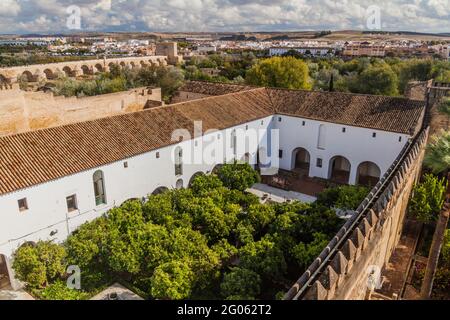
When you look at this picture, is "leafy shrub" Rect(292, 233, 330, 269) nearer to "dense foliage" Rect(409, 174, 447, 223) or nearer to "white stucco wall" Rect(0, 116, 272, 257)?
"dense foliage" Rect(409, 174, 447, 223)

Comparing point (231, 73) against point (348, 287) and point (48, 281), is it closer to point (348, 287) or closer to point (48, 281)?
point (48, 281)

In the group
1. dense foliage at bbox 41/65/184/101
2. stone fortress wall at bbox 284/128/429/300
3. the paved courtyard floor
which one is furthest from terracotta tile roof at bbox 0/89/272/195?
dense foliage at bbox 41/65/184/101

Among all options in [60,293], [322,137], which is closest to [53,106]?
[60,293]

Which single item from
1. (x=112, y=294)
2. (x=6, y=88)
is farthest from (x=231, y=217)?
(x=6, y=88)

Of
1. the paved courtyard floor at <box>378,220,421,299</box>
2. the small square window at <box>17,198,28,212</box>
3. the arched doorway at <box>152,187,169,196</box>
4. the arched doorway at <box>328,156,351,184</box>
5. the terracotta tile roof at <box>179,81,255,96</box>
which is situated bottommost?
the paved courtyard floor at <box>378,220,421,299</box>

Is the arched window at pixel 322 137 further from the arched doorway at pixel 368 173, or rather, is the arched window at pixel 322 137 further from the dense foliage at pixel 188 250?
the dense foliage at pixel 188 250

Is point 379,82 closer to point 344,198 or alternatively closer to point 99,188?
point 344,198

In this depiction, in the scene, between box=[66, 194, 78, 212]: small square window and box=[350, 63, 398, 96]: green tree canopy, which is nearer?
box=[66, 194, 78, 212]: small square window
